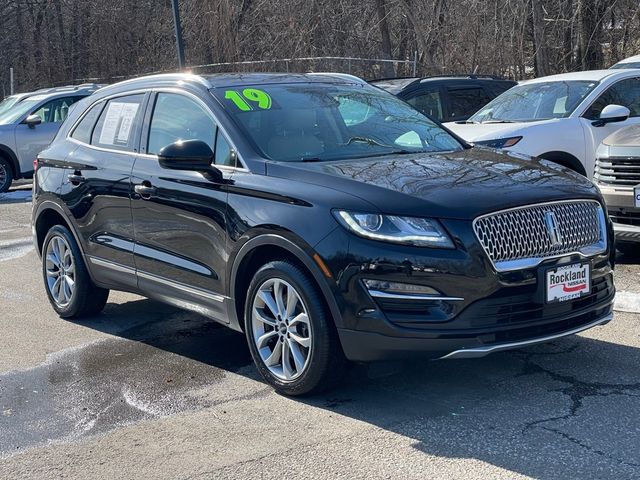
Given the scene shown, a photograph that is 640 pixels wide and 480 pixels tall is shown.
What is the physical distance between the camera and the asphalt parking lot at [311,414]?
176 inches

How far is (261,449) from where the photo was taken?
185 inches

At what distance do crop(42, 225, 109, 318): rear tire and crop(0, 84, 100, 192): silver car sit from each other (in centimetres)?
1013

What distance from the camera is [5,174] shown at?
17516 millimetres

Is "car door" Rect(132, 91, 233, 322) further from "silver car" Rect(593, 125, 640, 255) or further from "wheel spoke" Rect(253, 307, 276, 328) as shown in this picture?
"silver car" Rect(593, 125, 640, 255)

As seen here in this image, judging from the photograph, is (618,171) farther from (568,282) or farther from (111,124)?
(111,124)

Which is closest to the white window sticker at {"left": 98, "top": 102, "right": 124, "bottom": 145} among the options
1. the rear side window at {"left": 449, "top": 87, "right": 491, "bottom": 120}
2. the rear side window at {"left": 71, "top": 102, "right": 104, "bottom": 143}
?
the rear side window at {"left": 71, "top": 102, "right": 104, "bottom": 143}

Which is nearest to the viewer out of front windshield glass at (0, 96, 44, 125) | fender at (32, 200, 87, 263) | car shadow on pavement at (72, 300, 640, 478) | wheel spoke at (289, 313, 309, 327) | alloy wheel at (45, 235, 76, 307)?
car shadow on pavement at (72, 300, 640, 478)

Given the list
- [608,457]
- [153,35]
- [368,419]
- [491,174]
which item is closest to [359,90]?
[491,174]

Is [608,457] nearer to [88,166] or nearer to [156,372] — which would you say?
[156,372]

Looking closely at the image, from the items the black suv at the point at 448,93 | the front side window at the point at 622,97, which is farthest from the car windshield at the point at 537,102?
the black suv at the point at 448,93

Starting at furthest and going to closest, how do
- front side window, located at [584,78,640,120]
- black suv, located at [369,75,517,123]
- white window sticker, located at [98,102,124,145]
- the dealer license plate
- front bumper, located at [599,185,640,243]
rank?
1. black suv, located at [369,75,517,123]
2. front side window, located at [584,78,640,120]
3. front bumper, located at [599,185,640,243]
4. white window sticker, located at [98,102,124,145]
5. the dealer license plate

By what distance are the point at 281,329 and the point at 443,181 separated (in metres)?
1.22

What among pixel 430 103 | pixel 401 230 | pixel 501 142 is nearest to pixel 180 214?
pixel 401 230

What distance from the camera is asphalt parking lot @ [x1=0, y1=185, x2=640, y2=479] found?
14.6 ft
